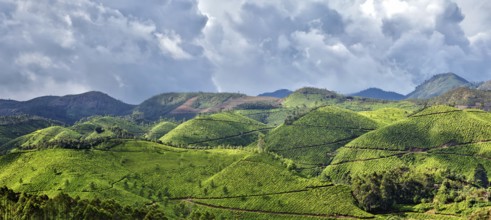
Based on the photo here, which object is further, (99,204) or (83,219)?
(99,204)

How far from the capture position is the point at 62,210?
177000 millimetres

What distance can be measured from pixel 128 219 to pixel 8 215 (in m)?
48.4

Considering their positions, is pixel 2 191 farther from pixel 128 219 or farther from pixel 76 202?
pixel 128 219

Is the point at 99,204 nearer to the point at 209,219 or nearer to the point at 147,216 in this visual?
the point at 147,216

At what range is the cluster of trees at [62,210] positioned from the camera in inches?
6644

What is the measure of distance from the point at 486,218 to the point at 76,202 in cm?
16819

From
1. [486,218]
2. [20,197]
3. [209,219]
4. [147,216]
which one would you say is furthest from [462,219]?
[20,197]

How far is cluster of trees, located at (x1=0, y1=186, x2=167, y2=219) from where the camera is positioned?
554 feet

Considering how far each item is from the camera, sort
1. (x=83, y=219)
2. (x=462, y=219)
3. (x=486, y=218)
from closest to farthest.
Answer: (x=83, y=219) → (x=486, y=218) → (x=462, y=219)

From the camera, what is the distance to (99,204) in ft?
593

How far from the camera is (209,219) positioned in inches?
7303

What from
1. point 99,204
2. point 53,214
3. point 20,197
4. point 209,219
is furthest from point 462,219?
point 20,197

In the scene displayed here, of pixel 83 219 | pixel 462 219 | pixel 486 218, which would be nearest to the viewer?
pixel 83 219

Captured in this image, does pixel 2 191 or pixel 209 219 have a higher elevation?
pixel 2 191
